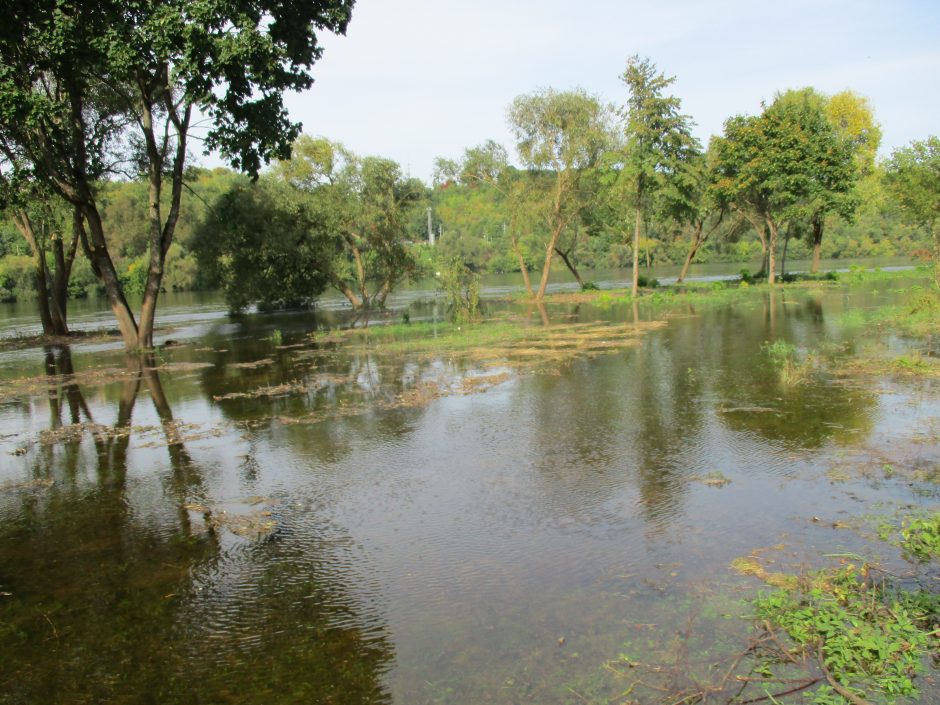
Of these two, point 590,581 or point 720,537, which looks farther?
point 720,537

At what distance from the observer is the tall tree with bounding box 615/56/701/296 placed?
99.9 ft

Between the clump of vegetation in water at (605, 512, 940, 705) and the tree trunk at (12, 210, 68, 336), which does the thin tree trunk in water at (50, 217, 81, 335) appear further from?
the clump of vegetation in water at (605, 512, 940, 705)

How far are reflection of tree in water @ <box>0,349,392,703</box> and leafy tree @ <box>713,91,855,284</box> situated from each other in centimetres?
3255

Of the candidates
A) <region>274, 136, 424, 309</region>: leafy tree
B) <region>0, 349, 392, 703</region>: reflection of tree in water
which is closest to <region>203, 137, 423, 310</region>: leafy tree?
<region>274, 136, 424, 309</region>: leafy tree

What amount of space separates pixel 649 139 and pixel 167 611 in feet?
101

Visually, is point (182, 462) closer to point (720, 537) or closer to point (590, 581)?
point (590, 581)

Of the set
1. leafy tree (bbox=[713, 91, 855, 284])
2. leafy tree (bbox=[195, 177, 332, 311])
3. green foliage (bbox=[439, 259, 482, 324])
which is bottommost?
green foliage (bbox=[439, 259, 482, 324])

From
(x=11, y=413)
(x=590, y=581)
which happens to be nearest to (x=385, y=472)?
(x=590, y=581)

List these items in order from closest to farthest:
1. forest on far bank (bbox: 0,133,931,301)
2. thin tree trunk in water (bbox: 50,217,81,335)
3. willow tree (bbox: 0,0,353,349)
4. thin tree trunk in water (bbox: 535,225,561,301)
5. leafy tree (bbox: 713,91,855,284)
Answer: willow tree (bbox: 0,0,353,349) → thin tree trunk in water (bbox: 50,217,81,335) → leafy tree (bbox: 713,91,855,284) → thin tree trunk in water (bbox: 535,225,561,301) → forest on far bank (bbox: 0,133,931,301)

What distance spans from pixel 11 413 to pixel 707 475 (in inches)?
485

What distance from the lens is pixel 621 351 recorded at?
16391mm

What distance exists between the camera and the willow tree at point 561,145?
1266 inches

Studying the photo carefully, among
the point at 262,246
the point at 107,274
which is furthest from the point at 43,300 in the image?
the point at 107,274

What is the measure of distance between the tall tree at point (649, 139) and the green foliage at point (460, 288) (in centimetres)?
1074
